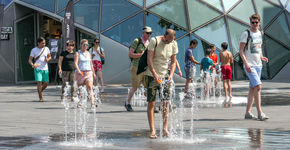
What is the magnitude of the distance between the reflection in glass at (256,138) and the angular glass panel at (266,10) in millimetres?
17966

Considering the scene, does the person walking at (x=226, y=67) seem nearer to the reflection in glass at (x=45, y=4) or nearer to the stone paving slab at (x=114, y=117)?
the stone paving slab at (x=114, y=117)

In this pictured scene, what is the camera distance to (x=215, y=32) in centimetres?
2528

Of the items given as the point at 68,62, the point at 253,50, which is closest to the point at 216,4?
the point at 68,62

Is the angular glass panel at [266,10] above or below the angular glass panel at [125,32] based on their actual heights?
above

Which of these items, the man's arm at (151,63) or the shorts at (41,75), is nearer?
the man's arm at (151,63)

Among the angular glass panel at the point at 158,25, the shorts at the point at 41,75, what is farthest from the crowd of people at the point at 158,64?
the angular glass panel at the point at 158,25

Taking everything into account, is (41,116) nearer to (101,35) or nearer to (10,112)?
(10,112)

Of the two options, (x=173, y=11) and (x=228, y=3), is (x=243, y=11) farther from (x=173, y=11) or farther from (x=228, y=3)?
(x=173, y=11)

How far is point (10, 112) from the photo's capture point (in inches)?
500

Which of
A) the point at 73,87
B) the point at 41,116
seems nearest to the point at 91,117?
the point at 41,116

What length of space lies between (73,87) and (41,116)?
375 centimetres

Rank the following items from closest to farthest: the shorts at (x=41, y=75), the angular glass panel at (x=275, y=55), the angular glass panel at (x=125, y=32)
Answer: the shorts at (x=41, y=75), the angular glass panel at (x=125, y=32), the angular glass panel at (x=275, y=55)

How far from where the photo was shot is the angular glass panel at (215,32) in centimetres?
2503

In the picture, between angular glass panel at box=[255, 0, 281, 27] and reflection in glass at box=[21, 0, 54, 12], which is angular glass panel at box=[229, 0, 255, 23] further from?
reflection in glass at box=[21, 0, 54, 12]
